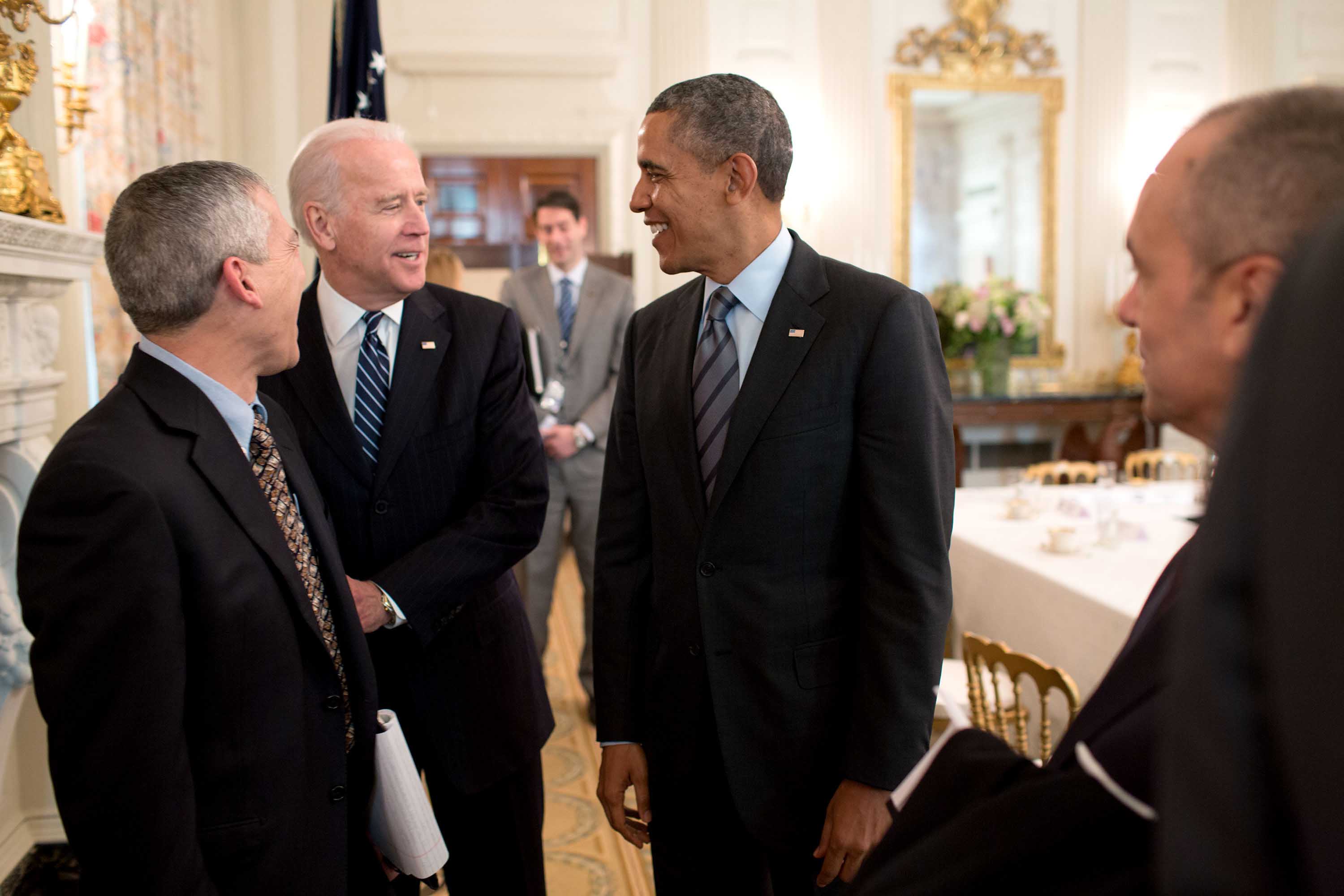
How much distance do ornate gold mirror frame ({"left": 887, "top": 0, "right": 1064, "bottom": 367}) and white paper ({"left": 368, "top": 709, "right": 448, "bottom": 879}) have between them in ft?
20.9

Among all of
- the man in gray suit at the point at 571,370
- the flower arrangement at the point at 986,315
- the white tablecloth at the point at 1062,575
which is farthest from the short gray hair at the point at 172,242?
the flower arrangement at the point at 986,315

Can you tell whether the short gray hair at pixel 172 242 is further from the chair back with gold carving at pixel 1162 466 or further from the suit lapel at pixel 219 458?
the chair back with gold carving at pixel 1162 466

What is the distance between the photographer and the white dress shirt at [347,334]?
1.95 meters

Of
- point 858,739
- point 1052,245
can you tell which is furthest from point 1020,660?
point 1052,245

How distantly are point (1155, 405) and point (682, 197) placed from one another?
3.10 ft

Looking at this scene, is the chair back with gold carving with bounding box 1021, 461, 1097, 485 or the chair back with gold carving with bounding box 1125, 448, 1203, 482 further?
the chair back with gold carving with bounding box 1125, 448, 1203, 482

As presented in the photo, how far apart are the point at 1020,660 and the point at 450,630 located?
1354 millimetres

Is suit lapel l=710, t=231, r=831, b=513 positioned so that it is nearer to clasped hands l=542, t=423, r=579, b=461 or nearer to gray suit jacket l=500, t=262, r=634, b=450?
clasped hands l=542, t=423, r=579, b=461

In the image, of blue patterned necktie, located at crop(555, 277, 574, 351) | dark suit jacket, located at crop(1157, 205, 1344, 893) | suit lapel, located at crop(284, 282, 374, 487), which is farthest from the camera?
blue patterned necktie, located at crop(555, 277, 574, 351)

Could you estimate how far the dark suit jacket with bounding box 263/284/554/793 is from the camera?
6.16 feet

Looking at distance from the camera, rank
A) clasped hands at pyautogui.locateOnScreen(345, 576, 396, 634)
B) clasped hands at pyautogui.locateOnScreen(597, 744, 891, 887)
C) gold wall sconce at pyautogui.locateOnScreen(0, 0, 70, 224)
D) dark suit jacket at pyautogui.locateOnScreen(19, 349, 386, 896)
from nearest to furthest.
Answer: dark suit jacket at pyautogui.locateOnScreen(19, 349, 386, 896) → clasped hands at pyautogui.locateOnScreen(597, 744, 891, 887) → clasped hands at pyautogui.locateOnScreen(345, 576, 396, 634) → gold wall sconce at pyautogui.locateOnScreen(0, 0, 70, 224)

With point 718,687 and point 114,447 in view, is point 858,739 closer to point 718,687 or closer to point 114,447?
point 718,687

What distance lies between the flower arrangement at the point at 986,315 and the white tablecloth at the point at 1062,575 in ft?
8.59

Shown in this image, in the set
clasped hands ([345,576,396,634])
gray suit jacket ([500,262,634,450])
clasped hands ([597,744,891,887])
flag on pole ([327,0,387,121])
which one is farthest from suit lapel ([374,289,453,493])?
gray suit jacket ([500,262,634,450])
